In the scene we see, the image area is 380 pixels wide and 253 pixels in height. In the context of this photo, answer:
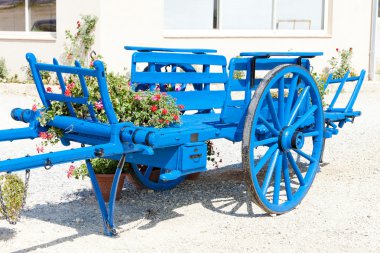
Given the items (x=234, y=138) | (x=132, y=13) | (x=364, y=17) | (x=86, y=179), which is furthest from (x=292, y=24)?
(x=234, y=138)

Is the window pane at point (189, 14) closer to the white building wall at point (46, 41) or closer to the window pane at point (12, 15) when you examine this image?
the white building wall at point (46, 41)

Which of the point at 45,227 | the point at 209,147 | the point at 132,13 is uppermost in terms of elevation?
the point at 132,13

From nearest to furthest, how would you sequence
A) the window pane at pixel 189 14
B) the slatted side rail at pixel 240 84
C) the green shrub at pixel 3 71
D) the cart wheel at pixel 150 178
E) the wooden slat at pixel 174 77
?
the slatted side rail at pixel 240 84
the wooden slat at pixel 174 77
the cart wheel at pixel 150 178
the green shrub at pixel 3 71
the window pane at pixel 189 14

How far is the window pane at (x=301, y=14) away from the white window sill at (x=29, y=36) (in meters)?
4.57

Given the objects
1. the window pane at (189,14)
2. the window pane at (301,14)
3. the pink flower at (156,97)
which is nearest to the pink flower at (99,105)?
the pink flower at (156,97)

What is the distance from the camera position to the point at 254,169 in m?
5.04

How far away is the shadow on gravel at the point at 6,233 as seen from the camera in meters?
4.86

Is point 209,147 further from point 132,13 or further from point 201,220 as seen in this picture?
point 132,13

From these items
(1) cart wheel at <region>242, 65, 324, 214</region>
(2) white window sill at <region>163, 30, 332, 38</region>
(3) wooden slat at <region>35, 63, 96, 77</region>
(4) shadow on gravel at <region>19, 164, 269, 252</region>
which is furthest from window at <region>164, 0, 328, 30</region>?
(3) wooden slat at <region>35, 63, 96, 77</region>

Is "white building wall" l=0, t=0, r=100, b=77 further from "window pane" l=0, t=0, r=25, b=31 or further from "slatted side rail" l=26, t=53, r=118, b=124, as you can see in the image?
"slatted side rail" l=26, t=53, r=118, b=124

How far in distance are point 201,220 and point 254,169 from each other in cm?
59

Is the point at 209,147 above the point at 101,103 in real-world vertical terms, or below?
below

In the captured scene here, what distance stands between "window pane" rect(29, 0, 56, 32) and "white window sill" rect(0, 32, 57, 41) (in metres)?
0.19

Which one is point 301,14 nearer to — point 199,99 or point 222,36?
point 222,36
